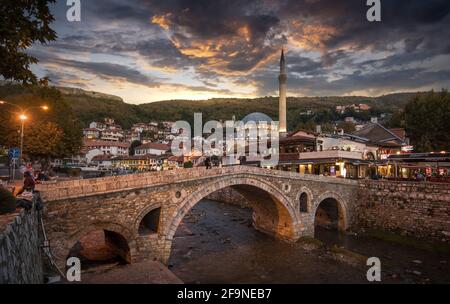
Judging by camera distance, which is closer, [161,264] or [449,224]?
[161,264]

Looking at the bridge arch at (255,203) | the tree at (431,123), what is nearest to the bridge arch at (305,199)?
the bridge arch at (255,203)

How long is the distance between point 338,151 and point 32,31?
113 ft

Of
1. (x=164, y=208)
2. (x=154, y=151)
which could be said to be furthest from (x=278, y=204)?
(x=154, y=151)

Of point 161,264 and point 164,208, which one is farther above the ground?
point 164,208

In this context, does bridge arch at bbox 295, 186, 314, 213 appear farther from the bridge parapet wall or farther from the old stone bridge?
the bridge parapet wall

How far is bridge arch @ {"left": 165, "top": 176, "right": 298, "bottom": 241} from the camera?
63.9 ft

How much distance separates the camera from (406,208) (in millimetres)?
27438

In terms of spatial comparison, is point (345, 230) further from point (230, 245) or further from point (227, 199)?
point (227, 199)

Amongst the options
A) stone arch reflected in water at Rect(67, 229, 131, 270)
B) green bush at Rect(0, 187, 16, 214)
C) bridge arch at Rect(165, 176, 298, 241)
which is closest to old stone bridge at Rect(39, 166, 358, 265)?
bridge arch at Rect(165, 176, 298, 241)

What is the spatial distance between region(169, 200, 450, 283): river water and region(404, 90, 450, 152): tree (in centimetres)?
2833

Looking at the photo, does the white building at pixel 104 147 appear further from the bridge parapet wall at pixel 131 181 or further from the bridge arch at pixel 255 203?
the bridge parapet wall at pixel 131 181

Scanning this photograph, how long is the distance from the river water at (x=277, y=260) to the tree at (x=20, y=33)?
13566 mm

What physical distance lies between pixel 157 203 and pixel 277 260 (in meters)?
10.1
